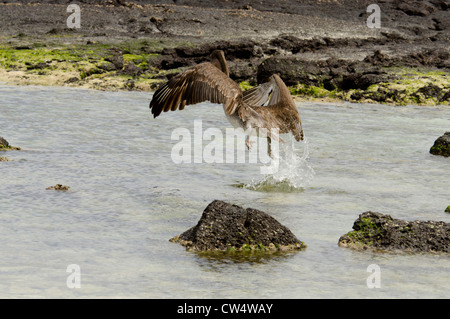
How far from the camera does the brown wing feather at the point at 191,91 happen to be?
869cm

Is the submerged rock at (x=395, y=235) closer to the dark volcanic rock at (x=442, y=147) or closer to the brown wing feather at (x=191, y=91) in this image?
the brown wing feather at (x=191, y=91)

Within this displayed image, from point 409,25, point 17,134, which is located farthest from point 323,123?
point 409,25

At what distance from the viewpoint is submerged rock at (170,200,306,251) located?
7.05m

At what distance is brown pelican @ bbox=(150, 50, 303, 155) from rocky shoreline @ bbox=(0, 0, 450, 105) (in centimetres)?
1058

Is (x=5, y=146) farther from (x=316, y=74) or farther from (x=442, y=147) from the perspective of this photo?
(x=316, y=74)

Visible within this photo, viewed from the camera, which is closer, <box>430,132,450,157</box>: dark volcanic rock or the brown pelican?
the brown pelican

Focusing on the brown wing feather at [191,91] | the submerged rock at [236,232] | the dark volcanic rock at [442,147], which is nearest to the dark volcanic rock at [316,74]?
the dark volcanic rock at [442,147]

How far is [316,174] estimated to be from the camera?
11031mm

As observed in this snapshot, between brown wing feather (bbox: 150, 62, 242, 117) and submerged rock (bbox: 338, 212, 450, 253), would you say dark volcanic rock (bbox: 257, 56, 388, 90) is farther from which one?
submerged rock (bbox: 338, 212, 450, 253)

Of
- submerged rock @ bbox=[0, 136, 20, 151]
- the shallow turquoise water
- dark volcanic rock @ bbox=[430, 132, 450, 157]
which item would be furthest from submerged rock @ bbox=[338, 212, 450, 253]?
submerged rock @ bbox=[0, 136, 20, 151]

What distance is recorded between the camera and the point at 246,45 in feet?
75.6

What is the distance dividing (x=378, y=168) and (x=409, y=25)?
20.1 meters

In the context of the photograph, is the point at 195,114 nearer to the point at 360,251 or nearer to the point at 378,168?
the point at 378,168

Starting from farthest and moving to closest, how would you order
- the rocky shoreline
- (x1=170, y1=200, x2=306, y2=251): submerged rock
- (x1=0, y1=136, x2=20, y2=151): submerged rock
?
the rocky shoreline → (x1=0, y1=136, x2=20, y2=151): submerged rock → (x1=170, y1=200, x2=306, y2=251): submerged rock
